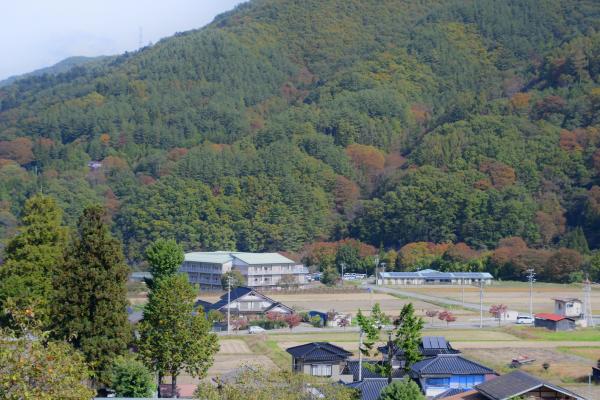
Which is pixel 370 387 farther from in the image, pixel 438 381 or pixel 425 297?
pixel 425 297

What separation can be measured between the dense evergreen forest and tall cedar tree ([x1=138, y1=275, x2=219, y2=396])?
42.9m

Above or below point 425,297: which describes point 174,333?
below

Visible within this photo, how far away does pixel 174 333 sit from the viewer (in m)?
20.6

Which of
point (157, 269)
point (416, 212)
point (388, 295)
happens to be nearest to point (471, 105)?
point (416, 212)

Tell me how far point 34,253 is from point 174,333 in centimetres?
509

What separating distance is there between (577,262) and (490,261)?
6600 mm

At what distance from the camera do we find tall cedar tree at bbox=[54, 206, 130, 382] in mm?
20875

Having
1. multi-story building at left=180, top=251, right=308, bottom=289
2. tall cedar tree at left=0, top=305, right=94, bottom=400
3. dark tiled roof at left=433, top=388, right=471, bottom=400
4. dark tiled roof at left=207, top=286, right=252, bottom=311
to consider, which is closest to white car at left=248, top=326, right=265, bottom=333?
dark tiled roof at left=207, top=286, right=252, bottom=311

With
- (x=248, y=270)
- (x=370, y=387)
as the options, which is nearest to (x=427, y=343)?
(x=370, y=387)

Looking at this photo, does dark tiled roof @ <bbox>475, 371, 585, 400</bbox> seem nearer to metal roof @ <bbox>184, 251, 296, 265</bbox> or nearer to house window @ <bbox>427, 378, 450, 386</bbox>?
house window @ <bbox>427, 378, 450, 386</bbox>

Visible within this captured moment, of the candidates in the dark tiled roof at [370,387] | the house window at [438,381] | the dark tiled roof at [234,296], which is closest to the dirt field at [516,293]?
the dark tiled roof at [234,296]

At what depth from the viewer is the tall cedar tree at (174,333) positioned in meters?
20.5

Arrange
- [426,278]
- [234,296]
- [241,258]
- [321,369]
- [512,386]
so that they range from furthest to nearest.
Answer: [426,278] < [241,258] < [234,296] < [321,369] < [512,386]

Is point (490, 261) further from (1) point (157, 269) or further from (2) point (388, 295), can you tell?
(1) point (157, 269)
